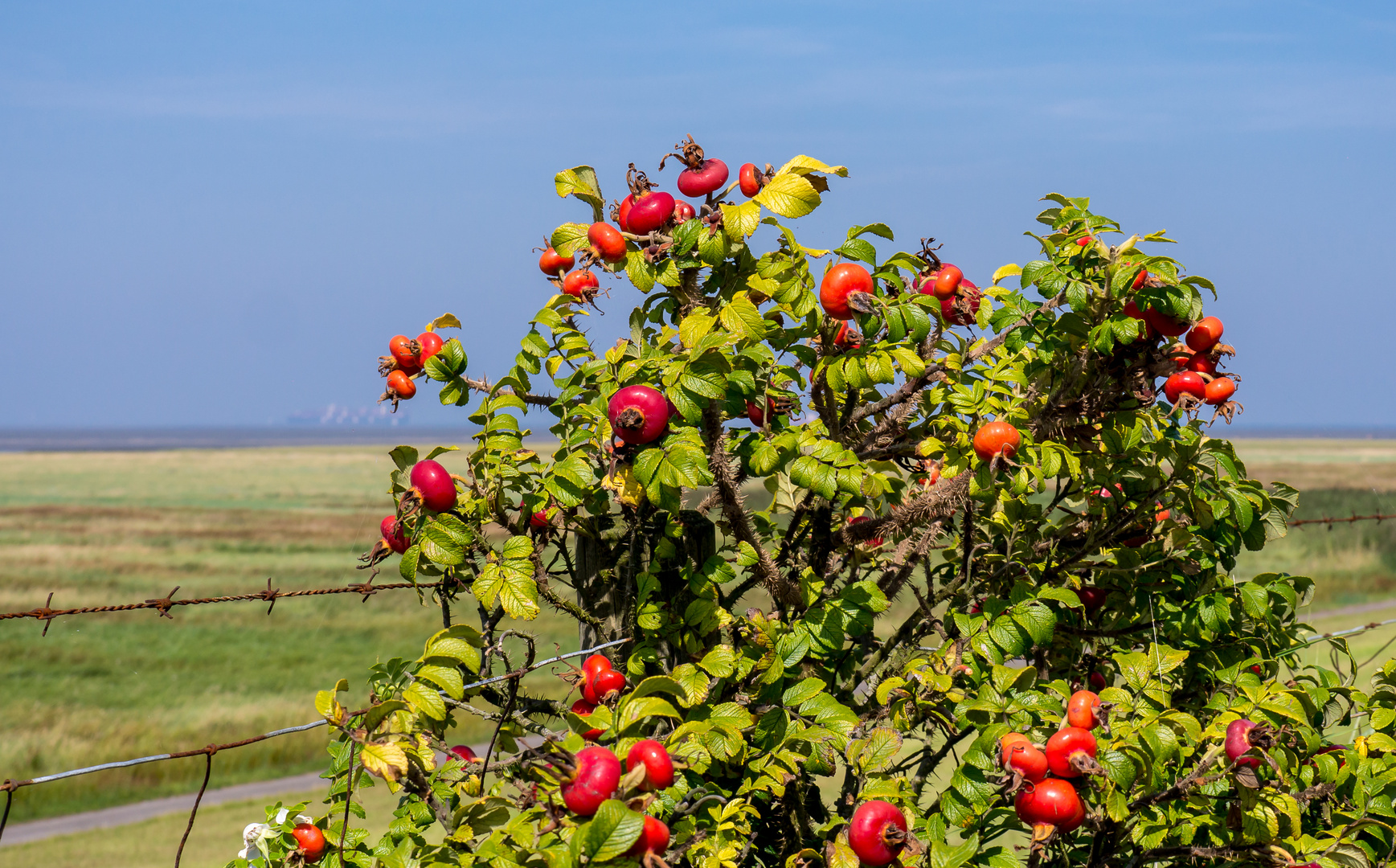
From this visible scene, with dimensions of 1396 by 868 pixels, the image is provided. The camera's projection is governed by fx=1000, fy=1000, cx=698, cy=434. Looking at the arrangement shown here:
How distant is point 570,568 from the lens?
247 centimetres

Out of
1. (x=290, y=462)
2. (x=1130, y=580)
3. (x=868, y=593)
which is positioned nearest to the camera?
(x=868, y=593)

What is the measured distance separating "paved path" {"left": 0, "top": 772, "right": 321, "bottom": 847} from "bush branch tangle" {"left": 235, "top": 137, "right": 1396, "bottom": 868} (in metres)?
7.92

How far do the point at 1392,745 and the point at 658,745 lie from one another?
6.19ft

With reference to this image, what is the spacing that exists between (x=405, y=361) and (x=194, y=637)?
20.8 meters

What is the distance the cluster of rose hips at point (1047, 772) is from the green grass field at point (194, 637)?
0.95 m

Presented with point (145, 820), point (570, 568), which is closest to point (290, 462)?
point (145, 820)

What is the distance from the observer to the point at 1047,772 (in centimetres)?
191

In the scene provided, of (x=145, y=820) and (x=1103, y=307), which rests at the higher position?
(x=1103, y=307)

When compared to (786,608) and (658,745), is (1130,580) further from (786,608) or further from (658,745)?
(658,745)

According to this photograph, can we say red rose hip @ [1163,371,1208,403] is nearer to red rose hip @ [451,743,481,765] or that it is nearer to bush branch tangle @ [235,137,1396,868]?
bush branch tangle @ [235,137,1396,868]

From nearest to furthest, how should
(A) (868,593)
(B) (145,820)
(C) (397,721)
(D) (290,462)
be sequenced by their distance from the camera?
1. (C) (397,721)
2. (A) (868,593)
3. (B) (145,820)
4. (D) (290,462)

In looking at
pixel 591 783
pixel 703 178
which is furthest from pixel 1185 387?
pixel 591 783

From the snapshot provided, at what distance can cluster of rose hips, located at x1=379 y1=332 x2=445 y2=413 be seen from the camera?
240 centimetres

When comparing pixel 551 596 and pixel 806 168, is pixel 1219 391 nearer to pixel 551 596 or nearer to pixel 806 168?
pixel 806 168
